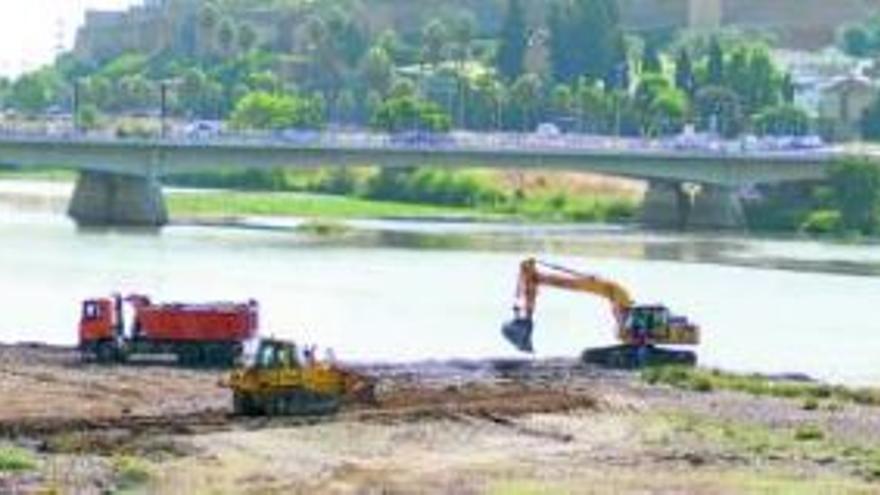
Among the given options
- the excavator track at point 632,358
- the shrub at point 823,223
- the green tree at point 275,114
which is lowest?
the shrub at point 823,223

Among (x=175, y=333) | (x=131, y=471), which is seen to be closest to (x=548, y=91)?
(x=175, y=333)

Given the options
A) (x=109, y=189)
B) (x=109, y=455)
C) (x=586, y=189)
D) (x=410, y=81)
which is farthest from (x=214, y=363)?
(x=410, y=81)

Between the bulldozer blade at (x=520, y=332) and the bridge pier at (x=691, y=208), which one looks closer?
the bulldozer blade at (x=520, y=332)

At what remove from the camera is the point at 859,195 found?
11969cm

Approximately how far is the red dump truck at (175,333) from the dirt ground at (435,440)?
188cm

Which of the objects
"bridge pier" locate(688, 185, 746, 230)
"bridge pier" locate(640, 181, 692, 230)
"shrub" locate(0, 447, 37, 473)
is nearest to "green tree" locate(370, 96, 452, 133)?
"bridge pier" locate(640, 181, 692, 230)

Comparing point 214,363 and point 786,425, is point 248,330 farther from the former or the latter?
point 786,425

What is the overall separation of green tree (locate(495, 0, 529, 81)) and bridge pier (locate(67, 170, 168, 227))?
249 feet

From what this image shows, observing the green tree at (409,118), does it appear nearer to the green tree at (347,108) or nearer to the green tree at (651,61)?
the green tree at (347,108)

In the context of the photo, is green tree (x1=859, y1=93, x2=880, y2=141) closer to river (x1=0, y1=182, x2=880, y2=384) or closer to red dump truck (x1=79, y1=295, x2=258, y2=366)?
river (x1=0, y1=182, x2=880, y2=384)

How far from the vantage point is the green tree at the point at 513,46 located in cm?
18688

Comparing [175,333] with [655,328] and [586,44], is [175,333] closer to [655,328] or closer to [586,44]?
[655,328]

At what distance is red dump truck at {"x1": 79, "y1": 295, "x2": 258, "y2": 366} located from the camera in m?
49.2

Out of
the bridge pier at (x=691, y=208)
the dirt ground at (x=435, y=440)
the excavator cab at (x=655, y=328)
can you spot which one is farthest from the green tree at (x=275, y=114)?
the dirt ground at (x=435, y=440)
